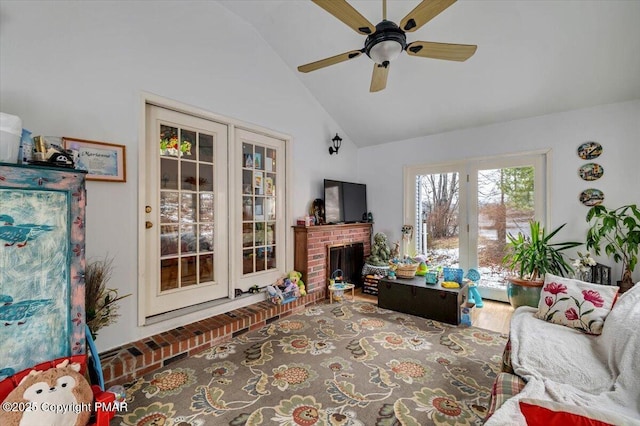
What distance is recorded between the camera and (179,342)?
222 centimetres

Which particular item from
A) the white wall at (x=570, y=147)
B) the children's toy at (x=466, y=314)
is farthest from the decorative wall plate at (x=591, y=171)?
the children's toy at (x=466, y=314)

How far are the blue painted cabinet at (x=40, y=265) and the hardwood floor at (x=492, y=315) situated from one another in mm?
3062

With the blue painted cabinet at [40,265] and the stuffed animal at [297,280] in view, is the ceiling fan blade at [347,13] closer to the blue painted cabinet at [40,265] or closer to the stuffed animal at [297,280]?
the blue painted cabinet at [40,265]

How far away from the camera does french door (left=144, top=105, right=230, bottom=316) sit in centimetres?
244

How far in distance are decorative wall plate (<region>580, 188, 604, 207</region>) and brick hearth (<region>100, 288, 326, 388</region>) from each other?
3629 millimetres

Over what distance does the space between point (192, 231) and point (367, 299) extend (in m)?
2.38

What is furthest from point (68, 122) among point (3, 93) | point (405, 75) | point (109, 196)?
point (405, 75)

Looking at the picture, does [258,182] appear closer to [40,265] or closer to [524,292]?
[40,265]

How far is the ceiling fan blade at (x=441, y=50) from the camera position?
6.28 ft

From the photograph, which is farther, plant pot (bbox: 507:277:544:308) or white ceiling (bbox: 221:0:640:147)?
plant pot (bbox: 507:277:544:308)

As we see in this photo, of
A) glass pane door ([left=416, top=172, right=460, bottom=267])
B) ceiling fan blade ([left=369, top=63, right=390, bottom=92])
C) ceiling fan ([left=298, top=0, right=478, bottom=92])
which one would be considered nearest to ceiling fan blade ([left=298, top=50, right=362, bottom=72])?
ceiling fan ([left=298, top=0, right=478, bottom=92])

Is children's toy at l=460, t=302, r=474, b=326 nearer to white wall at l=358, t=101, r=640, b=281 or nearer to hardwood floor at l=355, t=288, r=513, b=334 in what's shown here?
hardwood floor at l=355, t=288, r=513, b=334

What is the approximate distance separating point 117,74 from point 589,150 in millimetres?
4767

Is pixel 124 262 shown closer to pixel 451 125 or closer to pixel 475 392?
pixel 475 392
